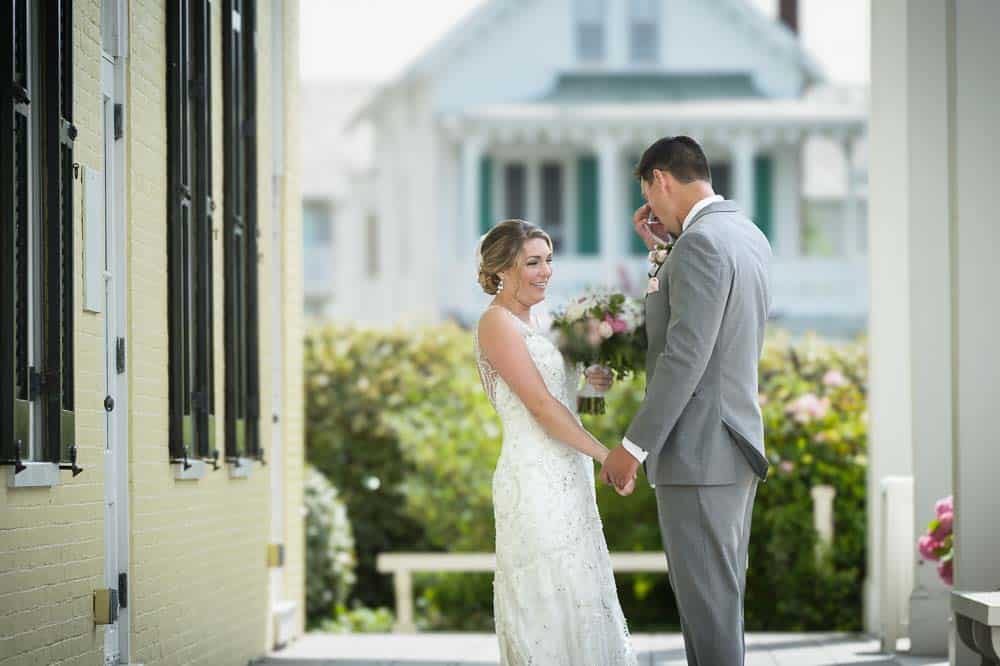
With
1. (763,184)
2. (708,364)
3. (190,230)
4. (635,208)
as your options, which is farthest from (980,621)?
(763,184)

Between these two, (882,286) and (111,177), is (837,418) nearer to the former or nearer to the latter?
(882,286)

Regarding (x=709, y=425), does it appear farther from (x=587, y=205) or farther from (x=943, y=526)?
(x=587, y=205)

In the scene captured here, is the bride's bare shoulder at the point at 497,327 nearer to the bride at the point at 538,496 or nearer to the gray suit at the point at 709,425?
the bride at the point at 538,496

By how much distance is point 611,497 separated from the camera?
14.2 meters

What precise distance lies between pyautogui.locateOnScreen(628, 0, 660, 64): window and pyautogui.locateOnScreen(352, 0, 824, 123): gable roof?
1.07 meters

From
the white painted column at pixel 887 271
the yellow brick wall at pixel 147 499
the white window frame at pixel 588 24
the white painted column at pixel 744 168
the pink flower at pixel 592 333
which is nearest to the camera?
the yellow brick wall at pixel 147 499

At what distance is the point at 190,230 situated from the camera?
8.31 m

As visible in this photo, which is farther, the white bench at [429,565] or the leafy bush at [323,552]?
the leafy bush at [323,552]

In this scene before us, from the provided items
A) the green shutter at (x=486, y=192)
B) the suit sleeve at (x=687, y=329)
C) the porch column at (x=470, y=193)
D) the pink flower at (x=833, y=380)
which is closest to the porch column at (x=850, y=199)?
the green shutter at (x=486, y=192)

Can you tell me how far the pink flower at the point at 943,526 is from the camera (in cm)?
873

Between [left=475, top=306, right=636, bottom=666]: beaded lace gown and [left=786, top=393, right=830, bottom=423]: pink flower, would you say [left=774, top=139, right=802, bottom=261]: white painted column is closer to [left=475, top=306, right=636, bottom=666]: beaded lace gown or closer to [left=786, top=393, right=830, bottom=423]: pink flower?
[left=786, top=393, right=830, bottom=423]: pink flower

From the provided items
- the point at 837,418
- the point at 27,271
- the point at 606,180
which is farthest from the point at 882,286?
the point at 606,180

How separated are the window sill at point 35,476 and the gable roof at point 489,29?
20.6 metres

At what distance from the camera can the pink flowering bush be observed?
872 cm
